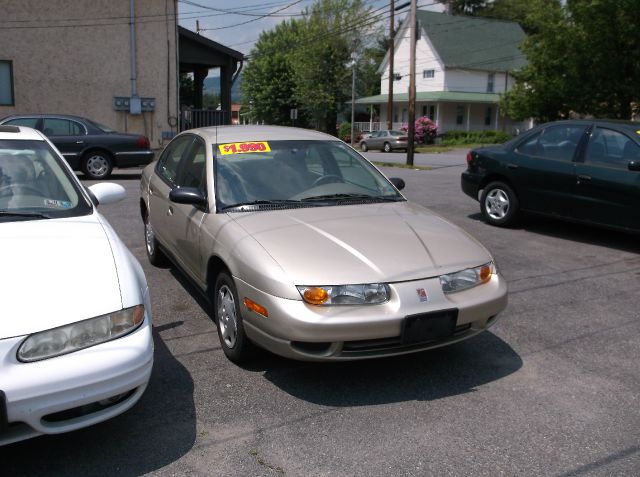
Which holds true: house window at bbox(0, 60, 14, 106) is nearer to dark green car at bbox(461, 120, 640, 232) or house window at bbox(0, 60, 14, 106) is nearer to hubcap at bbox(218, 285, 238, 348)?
dark green car at bbox(461, 120, 640, 232)

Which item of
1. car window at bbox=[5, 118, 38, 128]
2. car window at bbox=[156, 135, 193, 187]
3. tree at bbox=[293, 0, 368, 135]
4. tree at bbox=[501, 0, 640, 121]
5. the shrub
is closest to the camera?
car window at bbox=[156, 135, 193, 187]

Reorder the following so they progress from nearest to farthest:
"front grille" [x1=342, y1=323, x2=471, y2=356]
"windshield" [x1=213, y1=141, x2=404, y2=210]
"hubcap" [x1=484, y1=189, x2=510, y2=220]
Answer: "front grille" [x1=342, y1=323, x2=471, y2=356] → "windshield" [x1=213, y1=141, x2=404, y2=210] → "hubcap" [x1=484, y1=189, x2=510, y2=220]

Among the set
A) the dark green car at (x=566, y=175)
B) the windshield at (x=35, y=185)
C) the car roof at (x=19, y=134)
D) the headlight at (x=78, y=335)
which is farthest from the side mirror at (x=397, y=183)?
the dark green car at (x=566, y=175)

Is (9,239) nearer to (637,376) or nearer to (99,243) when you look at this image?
(99,243)

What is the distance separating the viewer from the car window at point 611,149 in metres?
7.45

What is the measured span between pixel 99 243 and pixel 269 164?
5.56ft

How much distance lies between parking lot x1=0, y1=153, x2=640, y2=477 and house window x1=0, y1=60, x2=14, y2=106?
1707cm

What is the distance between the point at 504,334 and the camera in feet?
15.7

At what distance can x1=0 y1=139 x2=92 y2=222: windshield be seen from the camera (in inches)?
154

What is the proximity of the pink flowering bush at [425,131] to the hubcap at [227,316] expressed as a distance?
38317 millimetres

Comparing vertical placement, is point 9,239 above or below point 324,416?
above

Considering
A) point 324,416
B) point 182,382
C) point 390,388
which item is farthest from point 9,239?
point 390,388

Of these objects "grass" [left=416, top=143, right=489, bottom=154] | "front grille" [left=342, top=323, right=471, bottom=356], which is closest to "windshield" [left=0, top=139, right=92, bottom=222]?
"front grille" [left=342, top=323, right=471, bottom=356]

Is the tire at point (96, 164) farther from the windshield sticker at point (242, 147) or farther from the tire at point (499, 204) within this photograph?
the windshield sticker at point (242, 147)
